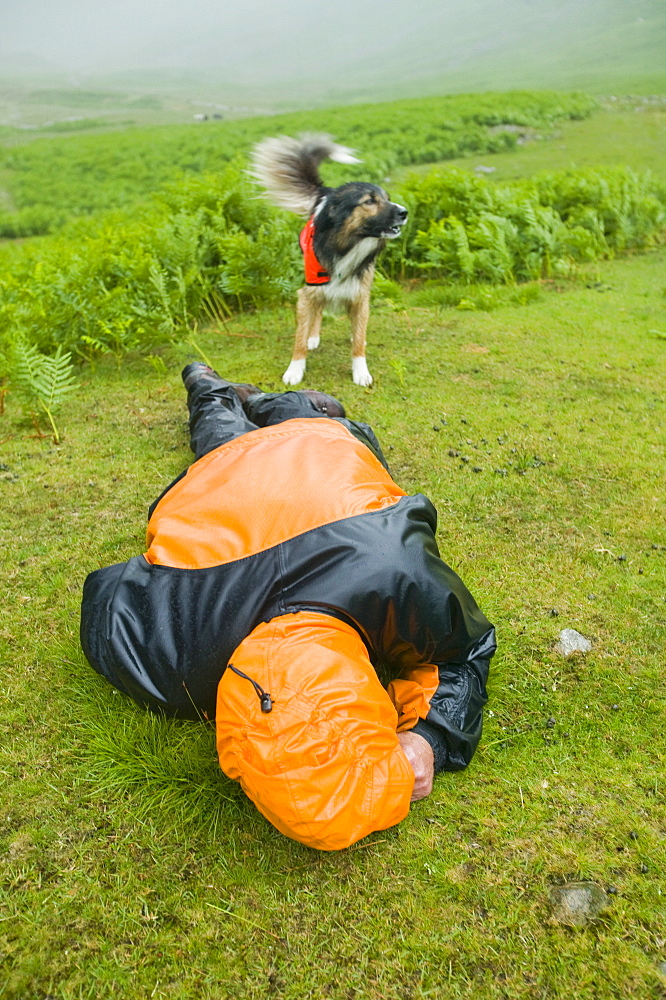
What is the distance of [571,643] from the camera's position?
11.5ft

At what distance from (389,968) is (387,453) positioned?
12.3 ft

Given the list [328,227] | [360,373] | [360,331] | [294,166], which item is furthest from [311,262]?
[360,373]

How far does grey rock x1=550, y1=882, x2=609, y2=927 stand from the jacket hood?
64 cm

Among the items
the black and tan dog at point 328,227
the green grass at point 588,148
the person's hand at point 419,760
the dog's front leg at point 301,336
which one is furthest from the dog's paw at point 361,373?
the green grass at point 588,148

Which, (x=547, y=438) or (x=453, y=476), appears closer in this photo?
(x=453, y=476)

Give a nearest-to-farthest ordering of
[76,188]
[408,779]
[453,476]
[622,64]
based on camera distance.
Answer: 1. [408,779]
2. [453,476]
3. [76,188]
4. [622,64]

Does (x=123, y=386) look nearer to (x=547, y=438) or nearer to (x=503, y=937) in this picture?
(x=547, y=438)

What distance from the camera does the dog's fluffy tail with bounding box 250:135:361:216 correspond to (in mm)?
6367

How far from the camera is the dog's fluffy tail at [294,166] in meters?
6.37

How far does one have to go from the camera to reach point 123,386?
685cm

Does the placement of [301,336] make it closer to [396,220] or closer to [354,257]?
[354,257]

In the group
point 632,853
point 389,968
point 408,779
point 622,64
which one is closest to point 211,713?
point 408,779

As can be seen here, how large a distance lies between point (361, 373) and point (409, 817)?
473cm

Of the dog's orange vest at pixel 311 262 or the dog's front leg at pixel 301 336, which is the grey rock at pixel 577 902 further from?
the dog's orange vest at pixel 311 262
